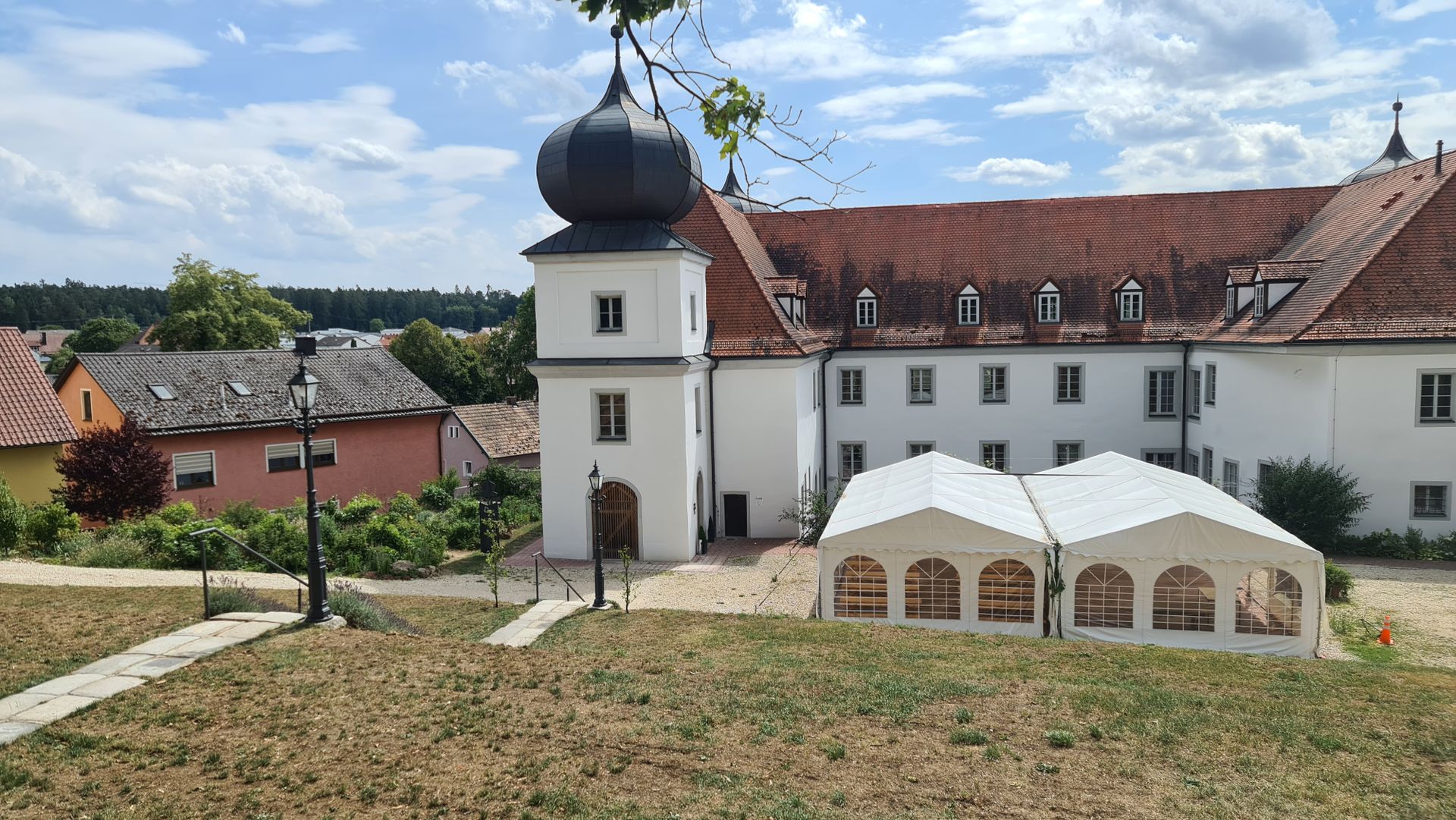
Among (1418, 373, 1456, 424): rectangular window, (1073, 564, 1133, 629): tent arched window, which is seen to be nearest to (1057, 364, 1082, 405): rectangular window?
(1418, 373, 1456, 424): rectangular window

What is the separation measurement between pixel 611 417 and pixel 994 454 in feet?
41.1

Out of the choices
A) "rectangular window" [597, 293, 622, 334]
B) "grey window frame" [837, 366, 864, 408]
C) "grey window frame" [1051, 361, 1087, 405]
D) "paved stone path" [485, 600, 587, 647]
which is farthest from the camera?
"grey window frame" [837, 366, 864, 408]

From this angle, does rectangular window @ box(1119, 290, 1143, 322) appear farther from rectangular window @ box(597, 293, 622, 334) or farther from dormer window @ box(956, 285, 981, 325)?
rectangular window @ box(597, 293, 622, 334)

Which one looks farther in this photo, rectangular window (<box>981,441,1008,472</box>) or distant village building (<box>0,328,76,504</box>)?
rectangular window (<box>981,441,1008,472</box>)

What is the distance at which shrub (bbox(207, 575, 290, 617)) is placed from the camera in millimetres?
11336

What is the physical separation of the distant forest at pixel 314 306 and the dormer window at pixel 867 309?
8547cm

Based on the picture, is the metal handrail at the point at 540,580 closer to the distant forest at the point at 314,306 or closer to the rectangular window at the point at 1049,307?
the rectangular window at the point at 1049,307

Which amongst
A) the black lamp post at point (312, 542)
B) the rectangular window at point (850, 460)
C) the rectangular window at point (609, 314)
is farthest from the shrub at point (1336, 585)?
the black lamp post at point (312, 542)

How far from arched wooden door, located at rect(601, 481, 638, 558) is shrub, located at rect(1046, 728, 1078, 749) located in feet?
48.8

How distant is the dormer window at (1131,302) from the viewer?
2744 centimetres

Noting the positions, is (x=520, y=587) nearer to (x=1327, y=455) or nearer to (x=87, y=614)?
(x=87, y=614)

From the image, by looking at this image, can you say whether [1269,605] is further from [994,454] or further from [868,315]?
[868,315]

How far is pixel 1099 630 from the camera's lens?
14.4 metres

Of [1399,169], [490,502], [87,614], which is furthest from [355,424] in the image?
[1399,169]
